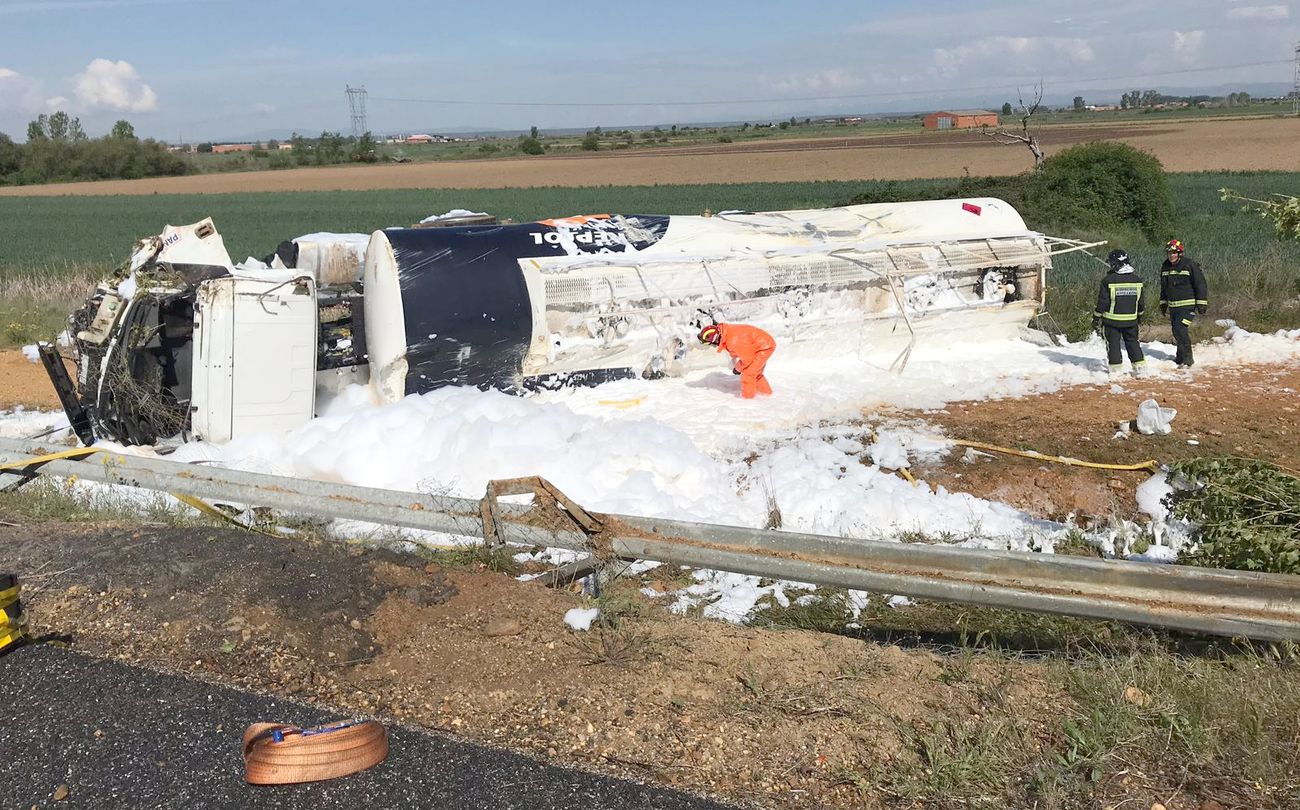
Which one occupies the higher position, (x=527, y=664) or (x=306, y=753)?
(x=306, y=753)

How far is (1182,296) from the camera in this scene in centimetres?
1107

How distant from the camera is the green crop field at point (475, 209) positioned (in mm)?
14156

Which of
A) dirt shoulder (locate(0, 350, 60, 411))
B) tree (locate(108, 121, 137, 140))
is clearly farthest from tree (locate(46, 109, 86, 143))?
dirt shoulder (locate(0, 350, 60, 411))

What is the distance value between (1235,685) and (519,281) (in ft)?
24.7

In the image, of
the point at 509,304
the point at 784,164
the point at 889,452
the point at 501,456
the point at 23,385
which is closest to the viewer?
the point at 501,456

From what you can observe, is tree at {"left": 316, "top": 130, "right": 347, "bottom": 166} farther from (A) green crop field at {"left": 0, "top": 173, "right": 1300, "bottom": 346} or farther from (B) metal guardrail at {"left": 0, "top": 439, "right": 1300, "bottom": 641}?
(B) metal guardrail at {"left": 0, "top": 439, "right": 1300, "bottom": 641}

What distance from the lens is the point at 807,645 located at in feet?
12.9

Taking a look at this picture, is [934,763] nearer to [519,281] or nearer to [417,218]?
[519,281]

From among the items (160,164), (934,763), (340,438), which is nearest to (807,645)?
(934,763)

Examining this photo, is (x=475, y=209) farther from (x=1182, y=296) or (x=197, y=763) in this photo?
(x=197, y=763)

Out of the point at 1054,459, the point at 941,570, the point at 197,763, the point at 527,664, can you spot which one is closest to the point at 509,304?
the point at 1054,459

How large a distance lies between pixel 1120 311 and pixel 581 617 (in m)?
8.70

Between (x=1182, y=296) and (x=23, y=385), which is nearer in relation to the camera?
(x=1182, y=296)

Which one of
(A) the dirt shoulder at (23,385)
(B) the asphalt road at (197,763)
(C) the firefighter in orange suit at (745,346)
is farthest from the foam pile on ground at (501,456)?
(A) the dirt shoulder at (23,385)
